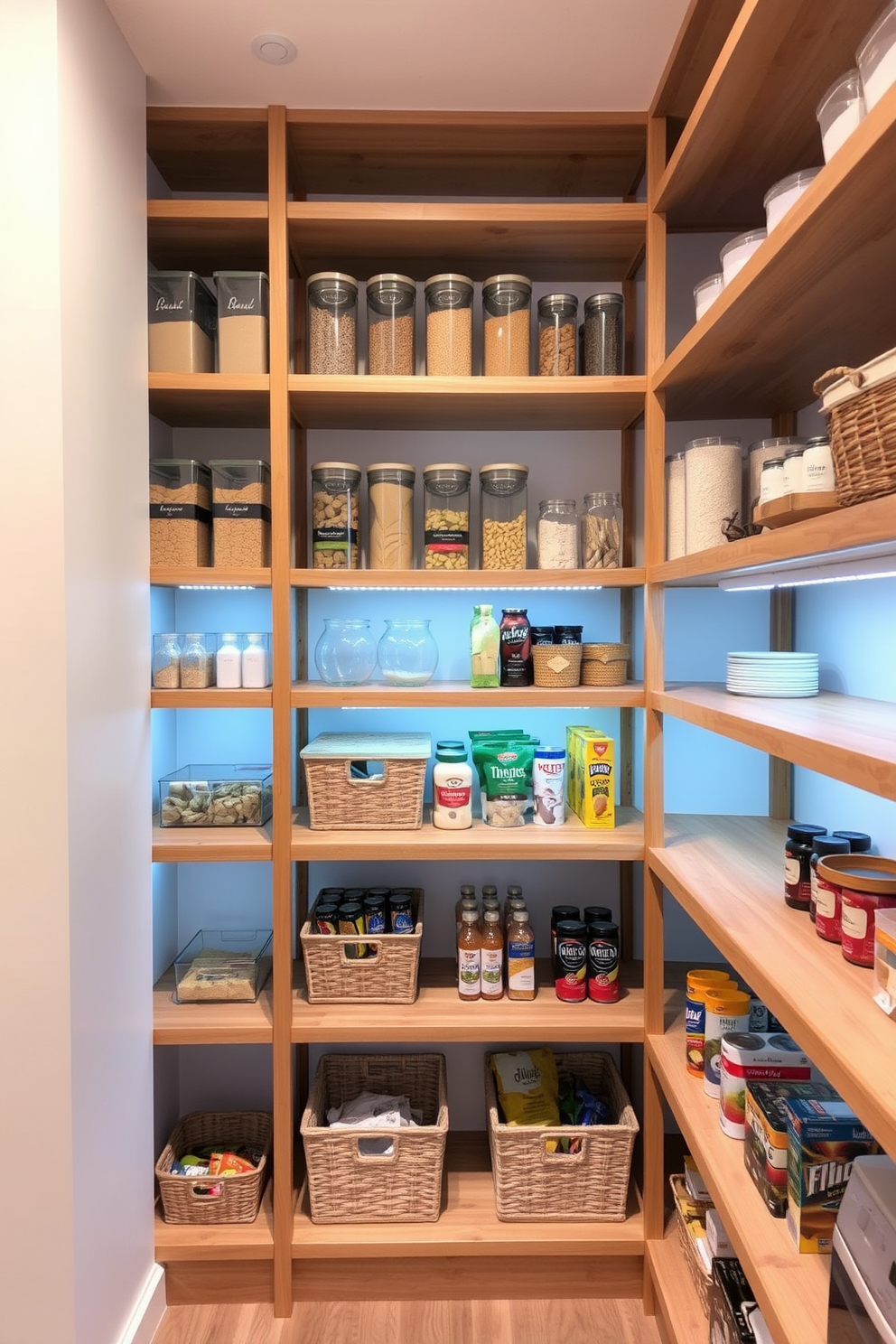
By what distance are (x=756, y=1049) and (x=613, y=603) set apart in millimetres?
1241

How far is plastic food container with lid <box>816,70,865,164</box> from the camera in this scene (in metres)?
1.01

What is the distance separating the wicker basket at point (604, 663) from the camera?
2047mm

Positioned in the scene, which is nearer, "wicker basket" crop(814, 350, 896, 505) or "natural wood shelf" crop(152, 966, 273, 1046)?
"wicker basket" crop(814, 350, 896, 505)

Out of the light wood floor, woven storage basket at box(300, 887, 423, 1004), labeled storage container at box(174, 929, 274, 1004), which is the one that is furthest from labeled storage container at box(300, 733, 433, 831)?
the light wood floor

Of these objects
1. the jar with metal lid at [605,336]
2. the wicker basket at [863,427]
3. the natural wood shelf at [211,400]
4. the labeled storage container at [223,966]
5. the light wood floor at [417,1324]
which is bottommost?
the light wood floor at [417,1324]

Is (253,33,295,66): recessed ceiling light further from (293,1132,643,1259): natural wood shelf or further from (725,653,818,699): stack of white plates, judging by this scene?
(293,1132,643,1259): natural wood shelf

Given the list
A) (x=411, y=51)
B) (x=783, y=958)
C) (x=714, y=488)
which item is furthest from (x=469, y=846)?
(x=411, y=51)

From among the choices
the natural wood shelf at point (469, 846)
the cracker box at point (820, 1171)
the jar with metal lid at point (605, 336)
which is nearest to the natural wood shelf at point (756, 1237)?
the cracker box at point (820, 1171)

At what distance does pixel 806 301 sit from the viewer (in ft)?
4.37

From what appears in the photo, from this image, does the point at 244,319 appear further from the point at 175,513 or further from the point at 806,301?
the point at 806,301

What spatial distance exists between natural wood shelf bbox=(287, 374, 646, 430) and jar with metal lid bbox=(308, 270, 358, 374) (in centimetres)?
8

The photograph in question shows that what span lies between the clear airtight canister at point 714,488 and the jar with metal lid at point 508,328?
55cm

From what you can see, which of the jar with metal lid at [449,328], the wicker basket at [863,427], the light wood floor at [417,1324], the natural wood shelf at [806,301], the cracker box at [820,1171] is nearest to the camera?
the wicker basket at [863,427]

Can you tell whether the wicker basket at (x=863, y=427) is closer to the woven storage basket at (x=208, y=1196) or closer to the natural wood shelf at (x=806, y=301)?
the natural wood shelf at (x=806, y=301)
